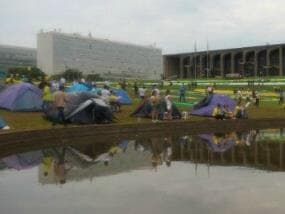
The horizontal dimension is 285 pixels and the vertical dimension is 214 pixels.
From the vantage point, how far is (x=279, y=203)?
8.47m

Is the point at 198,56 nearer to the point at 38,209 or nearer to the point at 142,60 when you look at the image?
the point at 142,60

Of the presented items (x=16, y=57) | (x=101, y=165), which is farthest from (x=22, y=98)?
(x=16, y=57)

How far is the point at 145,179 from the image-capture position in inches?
430

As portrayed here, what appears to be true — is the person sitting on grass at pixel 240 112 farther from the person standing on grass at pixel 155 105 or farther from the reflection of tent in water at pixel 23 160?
the reflection of tent in water at pixel 23 160

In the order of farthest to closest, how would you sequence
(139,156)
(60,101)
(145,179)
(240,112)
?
(240,112), (60,101), (139,156), (145,179)

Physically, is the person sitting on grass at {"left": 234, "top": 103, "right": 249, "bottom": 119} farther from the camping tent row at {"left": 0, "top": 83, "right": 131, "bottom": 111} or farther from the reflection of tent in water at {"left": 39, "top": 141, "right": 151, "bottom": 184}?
the reflection of tent in water at {"left": 39, "top": 141, "right": 151, "bottom": 184}

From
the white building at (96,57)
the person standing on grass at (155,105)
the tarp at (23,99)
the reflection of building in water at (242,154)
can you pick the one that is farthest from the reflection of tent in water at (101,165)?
the white building at (96,57)

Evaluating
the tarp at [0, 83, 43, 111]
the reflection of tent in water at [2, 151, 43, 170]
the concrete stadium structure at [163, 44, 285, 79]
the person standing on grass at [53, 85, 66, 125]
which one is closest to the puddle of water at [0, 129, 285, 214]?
the reflection of tent in water at [2, 151, 43, 170]

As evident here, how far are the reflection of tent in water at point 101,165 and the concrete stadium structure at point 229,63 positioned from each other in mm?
104806

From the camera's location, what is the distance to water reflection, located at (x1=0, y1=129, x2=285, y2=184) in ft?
40.5

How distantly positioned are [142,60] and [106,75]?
924 inches

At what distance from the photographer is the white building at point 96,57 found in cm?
14012

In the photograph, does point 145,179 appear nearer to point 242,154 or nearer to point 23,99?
point 242,154

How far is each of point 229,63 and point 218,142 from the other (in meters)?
114
